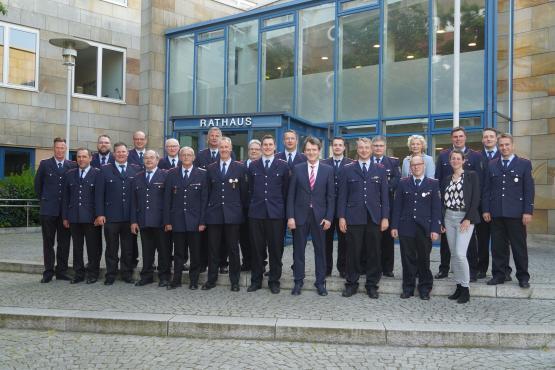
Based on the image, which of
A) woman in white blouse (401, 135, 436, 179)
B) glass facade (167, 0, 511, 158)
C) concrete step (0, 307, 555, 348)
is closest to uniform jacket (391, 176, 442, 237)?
woman in white blouse (401, 135, 436, 179)

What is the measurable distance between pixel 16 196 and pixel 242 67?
7.29m

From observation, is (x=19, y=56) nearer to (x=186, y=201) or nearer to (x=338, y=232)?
(x=186, y=201)

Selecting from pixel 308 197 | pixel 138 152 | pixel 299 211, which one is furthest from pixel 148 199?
pixel 308 197

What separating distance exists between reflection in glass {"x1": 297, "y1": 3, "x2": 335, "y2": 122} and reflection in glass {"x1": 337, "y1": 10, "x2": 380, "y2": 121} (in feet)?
1.05

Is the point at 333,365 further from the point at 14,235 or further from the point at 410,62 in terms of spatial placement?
the point at 14,235

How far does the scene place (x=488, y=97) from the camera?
37.6 feet

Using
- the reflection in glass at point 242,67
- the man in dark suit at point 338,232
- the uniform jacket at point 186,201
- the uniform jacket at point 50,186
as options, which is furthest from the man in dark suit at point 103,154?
the reflection in glass at point 242,67

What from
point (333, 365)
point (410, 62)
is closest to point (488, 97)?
point (410, 62)

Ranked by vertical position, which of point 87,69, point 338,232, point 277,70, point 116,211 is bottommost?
point 338,232

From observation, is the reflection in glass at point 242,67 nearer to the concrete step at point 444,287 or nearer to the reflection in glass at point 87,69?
the reflection in glass at point 87,69

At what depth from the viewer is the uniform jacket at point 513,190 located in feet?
23.2

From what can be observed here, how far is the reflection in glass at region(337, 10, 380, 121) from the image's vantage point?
1330cm

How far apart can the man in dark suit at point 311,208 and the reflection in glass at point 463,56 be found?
599 centimetres

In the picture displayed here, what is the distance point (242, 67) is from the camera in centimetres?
1583
